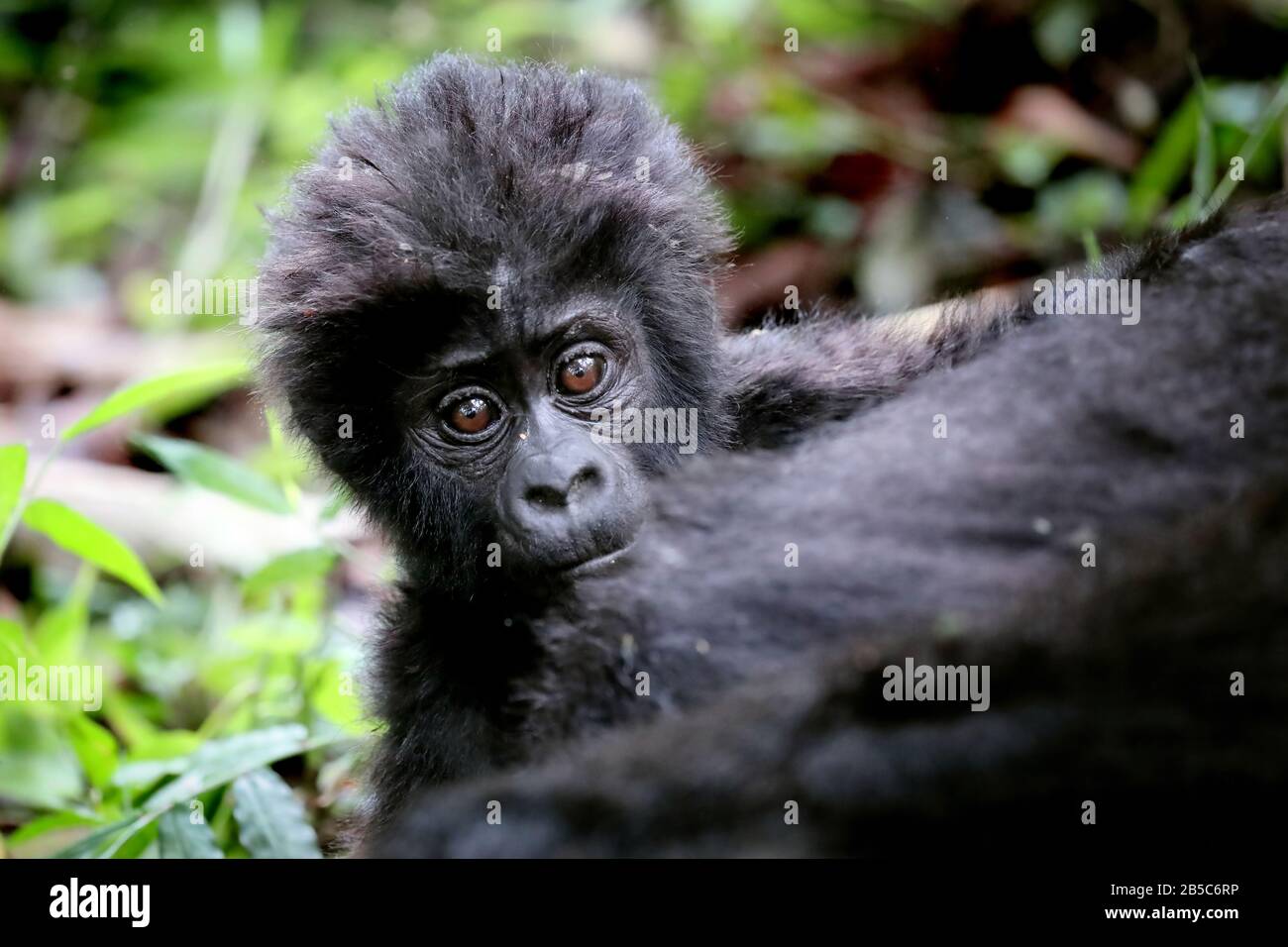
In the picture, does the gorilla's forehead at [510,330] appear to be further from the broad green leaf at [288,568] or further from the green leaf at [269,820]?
the green leaf at [269,820]

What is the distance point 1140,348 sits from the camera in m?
1.56

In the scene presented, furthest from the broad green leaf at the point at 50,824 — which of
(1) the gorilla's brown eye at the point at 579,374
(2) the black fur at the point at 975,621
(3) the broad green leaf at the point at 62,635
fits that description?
(2) the black fur at the point at 975,621

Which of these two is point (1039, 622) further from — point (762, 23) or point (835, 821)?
point (762, 23)

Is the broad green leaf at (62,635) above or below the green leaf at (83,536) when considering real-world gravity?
below

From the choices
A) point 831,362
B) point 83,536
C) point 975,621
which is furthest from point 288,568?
point 975,621

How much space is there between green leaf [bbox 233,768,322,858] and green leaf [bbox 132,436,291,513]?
83cm

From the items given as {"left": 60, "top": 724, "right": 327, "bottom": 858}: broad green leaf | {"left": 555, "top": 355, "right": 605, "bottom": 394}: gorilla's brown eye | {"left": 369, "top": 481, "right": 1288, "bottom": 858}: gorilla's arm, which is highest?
{"left": 555, "top": 355, "right": 605, "bottom": 394}: gorilla's brown eye

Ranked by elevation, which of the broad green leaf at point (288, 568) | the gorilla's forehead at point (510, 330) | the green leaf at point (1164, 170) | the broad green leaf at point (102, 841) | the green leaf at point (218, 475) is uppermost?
the green leaf at point (1164, 170)

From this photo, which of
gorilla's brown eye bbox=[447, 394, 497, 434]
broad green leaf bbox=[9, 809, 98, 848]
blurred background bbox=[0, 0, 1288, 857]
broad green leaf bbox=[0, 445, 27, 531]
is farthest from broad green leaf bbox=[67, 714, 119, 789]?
gorilla's brown eye bbox=[447, 394, 497, 434]

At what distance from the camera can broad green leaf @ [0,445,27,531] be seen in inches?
113

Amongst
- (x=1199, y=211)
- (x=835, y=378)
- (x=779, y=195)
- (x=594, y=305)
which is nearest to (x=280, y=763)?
(x=594, y=305)

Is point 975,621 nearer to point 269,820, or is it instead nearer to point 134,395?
point 269,820

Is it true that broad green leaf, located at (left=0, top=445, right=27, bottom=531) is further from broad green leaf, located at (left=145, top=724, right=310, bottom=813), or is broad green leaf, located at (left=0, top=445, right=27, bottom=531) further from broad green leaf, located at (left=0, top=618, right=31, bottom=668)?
broad green leaf, located at (left=145, top=724, right=310, bottom=813)

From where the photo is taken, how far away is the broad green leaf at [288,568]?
3479 mm
